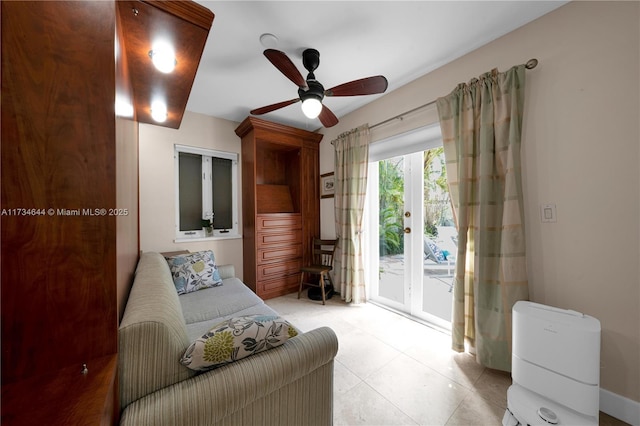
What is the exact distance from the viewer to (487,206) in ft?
5.73

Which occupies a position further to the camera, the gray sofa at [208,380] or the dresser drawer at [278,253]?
the dresser drawer at [278,253]

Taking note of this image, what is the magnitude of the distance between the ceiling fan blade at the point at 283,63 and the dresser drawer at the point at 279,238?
6.97ft

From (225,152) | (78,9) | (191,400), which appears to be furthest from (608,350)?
(225,152)

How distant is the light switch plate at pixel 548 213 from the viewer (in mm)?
1596

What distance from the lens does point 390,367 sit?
1826 mm

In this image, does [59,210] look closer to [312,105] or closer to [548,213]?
[312,105]

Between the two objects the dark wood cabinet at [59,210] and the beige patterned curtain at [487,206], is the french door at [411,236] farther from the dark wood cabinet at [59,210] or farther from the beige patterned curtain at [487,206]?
the dark wood cabinet at [59,210]

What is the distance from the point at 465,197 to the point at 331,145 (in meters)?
2.16

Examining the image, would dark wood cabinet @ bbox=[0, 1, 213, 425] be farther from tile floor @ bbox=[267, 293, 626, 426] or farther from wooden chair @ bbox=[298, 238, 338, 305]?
wooden chair @ bbox=[298, 238, 338, 305]

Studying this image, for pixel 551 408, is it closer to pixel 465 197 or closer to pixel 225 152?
pixel 465 197

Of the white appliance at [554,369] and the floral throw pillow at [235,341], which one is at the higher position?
the floral throw pillow at [235,341]

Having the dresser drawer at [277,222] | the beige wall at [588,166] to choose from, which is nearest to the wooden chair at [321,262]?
the dresser drawer at [277,222]

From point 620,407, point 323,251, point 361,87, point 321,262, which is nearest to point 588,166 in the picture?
point 620,407

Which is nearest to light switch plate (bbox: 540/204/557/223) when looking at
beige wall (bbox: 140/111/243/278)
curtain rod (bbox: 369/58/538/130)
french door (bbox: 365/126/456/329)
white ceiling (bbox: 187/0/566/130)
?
french door (bbox: 365/126/456/329)
